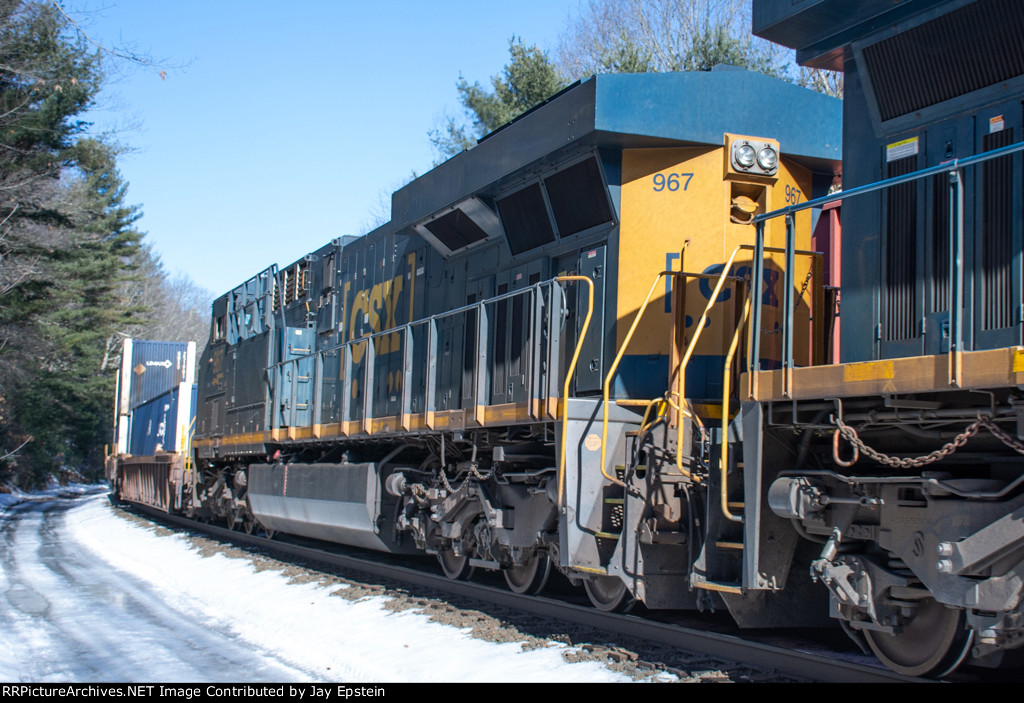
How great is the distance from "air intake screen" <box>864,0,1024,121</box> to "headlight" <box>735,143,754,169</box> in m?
1.53

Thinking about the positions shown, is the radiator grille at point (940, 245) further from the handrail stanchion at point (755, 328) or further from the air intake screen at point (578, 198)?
the air intake screen at point (578, 198)

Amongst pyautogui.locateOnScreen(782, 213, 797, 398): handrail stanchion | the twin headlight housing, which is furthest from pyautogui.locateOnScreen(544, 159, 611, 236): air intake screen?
pyautogui.locateOnScreen(782, 213, 797, 398): handrail stanchion

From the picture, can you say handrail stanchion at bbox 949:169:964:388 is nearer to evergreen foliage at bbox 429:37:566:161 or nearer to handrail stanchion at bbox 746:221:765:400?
handrail stanchion at bbox 746:221:765:400

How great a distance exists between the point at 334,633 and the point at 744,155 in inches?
177

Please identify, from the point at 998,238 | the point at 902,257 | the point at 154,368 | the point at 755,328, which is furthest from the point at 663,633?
the point at 154,368

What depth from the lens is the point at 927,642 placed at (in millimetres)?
4273

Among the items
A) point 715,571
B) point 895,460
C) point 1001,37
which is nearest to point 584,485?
point 715,571

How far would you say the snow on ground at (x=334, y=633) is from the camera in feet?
17.7

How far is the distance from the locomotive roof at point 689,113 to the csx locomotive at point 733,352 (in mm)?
19

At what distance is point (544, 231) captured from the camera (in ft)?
24.3

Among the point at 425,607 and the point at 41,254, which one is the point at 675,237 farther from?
the point at 41,254

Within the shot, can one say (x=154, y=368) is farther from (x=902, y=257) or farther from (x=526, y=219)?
(x=902, y=257)

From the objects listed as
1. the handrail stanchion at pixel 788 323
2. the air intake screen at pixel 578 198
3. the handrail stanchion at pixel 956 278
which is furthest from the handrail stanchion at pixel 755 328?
the air intake screen at pixel 578 198
